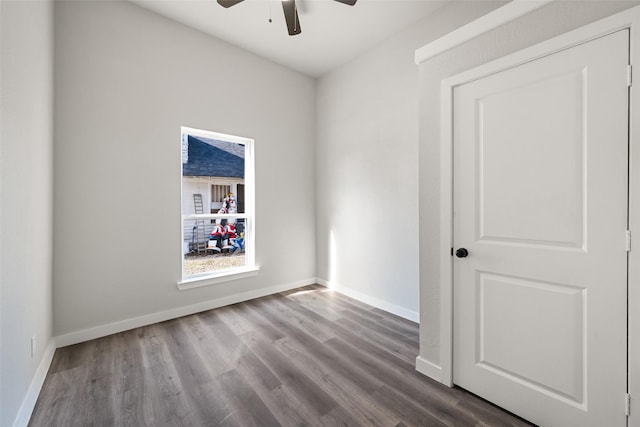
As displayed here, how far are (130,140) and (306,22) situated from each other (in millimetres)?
2245

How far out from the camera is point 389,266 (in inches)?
129

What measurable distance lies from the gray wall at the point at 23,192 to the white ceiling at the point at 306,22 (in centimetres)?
125

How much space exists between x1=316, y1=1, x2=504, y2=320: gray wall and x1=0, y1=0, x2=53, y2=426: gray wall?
280 cm

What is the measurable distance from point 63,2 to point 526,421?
4.71m

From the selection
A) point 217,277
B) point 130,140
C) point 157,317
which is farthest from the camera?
point 217,277

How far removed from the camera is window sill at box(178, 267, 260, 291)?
3123mm

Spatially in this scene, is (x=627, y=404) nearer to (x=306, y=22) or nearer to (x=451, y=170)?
(x=451, y=170)

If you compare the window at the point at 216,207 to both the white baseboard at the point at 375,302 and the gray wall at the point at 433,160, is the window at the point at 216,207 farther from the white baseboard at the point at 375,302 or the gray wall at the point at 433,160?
the gray wall at the point at 433,160

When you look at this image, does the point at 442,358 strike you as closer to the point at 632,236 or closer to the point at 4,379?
the point at 632,236

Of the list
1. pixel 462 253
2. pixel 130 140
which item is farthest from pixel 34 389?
pixel 462 253

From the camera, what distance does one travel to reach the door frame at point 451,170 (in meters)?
1.26

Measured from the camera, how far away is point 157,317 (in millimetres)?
2924

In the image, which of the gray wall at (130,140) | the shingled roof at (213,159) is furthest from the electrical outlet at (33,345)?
the shingled roof at (213,159)

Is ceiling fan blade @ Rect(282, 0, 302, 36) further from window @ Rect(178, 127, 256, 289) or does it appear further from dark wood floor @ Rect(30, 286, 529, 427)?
dark wood floor @ Rect(30, 286, 529, 427)
